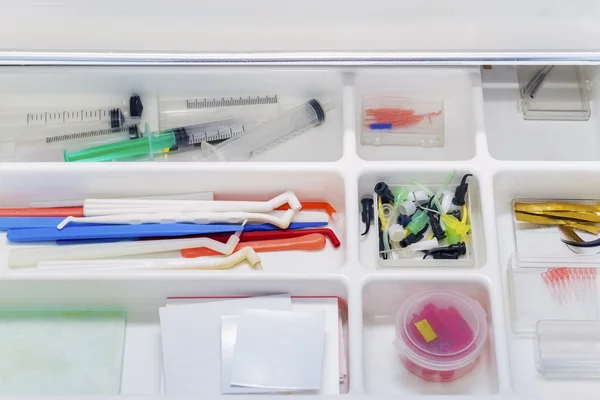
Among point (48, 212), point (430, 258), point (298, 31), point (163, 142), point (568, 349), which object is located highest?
point (298, 31)

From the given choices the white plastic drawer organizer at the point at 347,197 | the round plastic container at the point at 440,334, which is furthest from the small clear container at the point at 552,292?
the round plastic container at the point at 440,334

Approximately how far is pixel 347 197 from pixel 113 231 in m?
0.43

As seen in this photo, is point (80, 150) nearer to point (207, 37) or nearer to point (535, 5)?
point (207, 37)

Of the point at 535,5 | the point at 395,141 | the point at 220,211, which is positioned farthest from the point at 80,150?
the point at 535,5

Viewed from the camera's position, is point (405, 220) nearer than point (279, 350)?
No

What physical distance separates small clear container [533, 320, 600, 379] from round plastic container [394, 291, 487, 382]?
4.5 inches

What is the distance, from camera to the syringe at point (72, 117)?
1.44m

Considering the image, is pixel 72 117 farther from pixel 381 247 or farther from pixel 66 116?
pixel 381 247

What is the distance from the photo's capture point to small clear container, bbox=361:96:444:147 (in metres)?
1.46

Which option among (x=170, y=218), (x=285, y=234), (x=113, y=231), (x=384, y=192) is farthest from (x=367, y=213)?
(x=113, y=231)

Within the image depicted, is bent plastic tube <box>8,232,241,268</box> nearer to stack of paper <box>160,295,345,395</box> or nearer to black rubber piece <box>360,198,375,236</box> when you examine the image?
stack of paper <box>160,295,345,395</box>

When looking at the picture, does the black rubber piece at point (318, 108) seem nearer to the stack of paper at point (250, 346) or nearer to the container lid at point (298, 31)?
the container lid at point (298, 31)

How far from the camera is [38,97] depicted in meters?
1.46

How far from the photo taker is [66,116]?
1.46 meters
